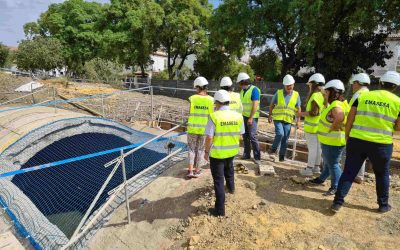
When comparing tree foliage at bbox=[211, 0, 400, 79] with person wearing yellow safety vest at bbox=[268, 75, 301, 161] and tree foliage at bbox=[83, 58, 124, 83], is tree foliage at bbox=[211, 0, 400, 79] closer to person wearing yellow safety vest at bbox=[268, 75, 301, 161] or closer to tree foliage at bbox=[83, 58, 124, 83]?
person wearing yellow safety vest at bbox=[268, 75, 301, 161]

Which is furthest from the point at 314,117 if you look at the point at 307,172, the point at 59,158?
the point at 59,158

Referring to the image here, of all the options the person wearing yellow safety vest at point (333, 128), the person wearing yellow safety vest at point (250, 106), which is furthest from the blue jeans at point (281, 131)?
the person wearing yellow safety vest at point (333, 128)

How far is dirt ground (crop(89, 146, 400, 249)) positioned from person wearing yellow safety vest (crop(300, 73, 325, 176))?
473 millimetres

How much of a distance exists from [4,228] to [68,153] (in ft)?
15.5

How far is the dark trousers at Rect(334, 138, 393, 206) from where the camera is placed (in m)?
3.94

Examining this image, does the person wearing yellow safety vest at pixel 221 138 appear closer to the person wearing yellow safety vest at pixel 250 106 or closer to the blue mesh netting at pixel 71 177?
the person wearing yellow safety vest at pixel 250 106

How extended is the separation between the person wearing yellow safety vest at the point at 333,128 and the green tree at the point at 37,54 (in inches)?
1182

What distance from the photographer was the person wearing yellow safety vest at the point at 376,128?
388cm

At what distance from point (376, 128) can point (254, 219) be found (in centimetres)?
204

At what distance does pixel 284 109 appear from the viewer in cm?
584

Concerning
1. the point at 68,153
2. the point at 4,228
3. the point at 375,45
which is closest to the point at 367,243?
the point at 4,228

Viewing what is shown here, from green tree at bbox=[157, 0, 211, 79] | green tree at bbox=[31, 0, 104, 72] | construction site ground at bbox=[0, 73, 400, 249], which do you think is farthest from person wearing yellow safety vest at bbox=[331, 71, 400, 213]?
green tree at bbox=[31, 0, 104, 72]

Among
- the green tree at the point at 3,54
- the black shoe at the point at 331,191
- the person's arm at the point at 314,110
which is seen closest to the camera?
the black shoe at the point at 331,191

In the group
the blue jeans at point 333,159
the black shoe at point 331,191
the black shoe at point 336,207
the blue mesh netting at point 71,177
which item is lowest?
the blue mesh netting at point 71,177
